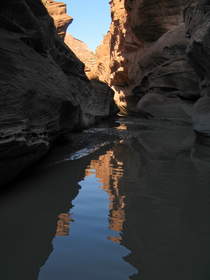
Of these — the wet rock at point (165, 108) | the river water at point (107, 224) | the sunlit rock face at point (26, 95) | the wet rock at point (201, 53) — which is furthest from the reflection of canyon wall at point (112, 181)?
the wet rock at point (165, 108)

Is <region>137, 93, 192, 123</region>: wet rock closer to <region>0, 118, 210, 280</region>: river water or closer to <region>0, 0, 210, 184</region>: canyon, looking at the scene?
<region>0, 0, 210, 184</region>: canyon

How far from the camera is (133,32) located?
26.6m

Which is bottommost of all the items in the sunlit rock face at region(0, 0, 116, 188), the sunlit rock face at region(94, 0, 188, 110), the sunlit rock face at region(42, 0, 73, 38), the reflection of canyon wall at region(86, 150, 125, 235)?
the reflection of canyon wall at region(86, 150, 125, 235)

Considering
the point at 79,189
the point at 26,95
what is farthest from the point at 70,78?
the point at 79,189

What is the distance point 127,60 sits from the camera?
30.4 m

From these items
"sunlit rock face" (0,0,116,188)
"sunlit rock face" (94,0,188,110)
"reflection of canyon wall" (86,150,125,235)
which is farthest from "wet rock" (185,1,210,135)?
"sunlit rock face" (94,0,188,110)

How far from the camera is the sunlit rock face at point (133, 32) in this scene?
74.8 ft

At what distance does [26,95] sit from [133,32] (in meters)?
24.0


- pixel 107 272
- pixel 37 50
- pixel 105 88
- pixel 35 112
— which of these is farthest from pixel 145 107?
pixel 107 272

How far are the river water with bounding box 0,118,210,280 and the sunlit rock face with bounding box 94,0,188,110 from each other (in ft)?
68.2

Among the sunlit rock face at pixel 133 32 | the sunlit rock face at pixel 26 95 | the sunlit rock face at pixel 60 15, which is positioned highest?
the sunlit rock face at pixel 60 15

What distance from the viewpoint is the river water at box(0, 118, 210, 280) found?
194 centimetres

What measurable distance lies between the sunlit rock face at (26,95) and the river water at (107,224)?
49 cm

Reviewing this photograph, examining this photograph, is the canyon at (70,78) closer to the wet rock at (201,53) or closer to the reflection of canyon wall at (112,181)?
the wet rock at (201,53)
